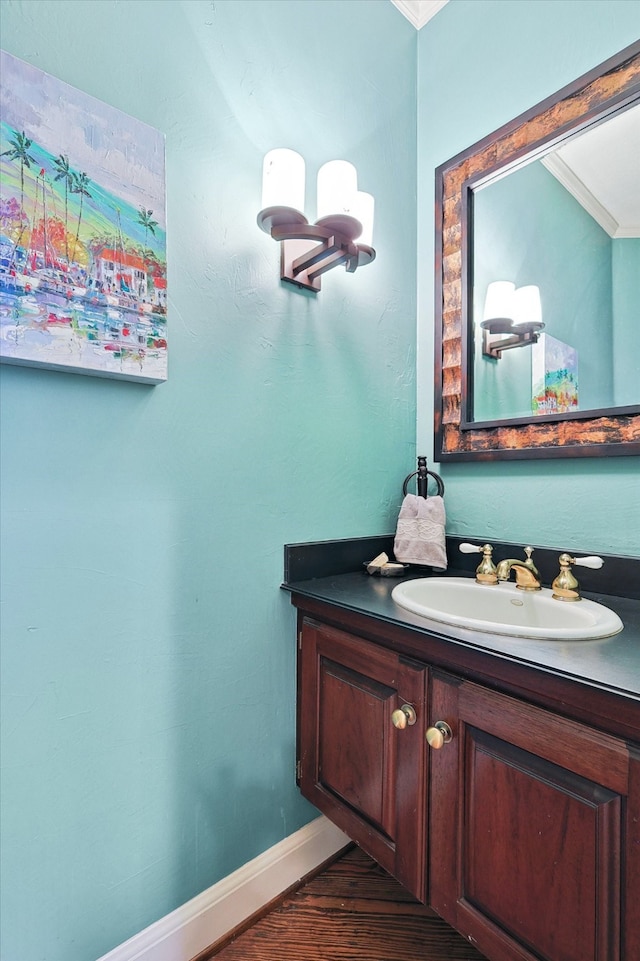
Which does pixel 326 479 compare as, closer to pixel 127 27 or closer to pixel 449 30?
pixel 127 27

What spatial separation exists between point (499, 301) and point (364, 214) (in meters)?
0.47

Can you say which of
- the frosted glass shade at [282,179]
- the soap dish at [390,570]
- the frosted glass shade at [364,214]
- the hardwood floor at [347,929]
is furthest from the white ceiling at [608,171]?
the hardwood floor at [347,929]

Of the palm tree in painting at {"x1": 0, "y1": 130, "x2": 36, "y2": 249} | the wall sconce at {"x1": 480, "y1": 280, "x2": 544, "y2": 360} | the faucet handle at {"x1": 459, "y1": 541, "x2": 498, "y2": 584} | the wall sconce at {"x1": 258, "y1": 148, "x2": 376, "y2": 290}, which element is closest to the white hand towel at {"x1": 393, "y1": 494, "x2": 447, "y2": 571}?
the faucet handle at {"x1": 459, "y1": 541, "x2": 498, "y2": 584}

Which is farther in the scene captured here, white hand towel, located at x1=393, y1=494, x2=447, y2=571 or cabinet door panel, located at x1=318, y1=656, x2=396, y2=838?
white hand towel, located at x1=393, y1=494, x2=447, y2=571

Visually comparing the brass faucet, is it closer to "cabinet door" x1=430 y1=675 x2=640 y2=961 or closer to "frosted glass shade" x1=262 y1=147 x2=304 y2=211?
"cabinet door" x1=430 y1=675 x2=640 y2=961

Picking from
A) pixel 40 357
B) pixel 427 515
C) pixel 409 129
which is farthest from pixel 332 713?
pixel 409 129

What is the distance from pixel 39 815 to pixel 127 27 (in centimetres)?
154

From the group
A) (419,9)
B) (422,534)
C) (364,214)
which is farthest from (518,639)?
(419,9)

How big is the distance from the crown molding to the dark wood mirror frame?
54cm

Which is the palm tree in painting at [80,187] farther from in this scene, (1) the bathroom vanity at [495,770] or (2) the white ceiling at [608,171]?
(2) the white ceiling at [608,171]

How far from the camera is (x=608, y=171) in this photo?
115cm

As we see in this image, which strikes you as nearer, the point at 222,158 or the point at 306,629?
the point at 222,158

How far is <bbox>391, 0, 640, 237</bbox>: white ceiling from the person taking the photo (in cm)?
110

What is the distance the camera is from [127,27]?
957mm
